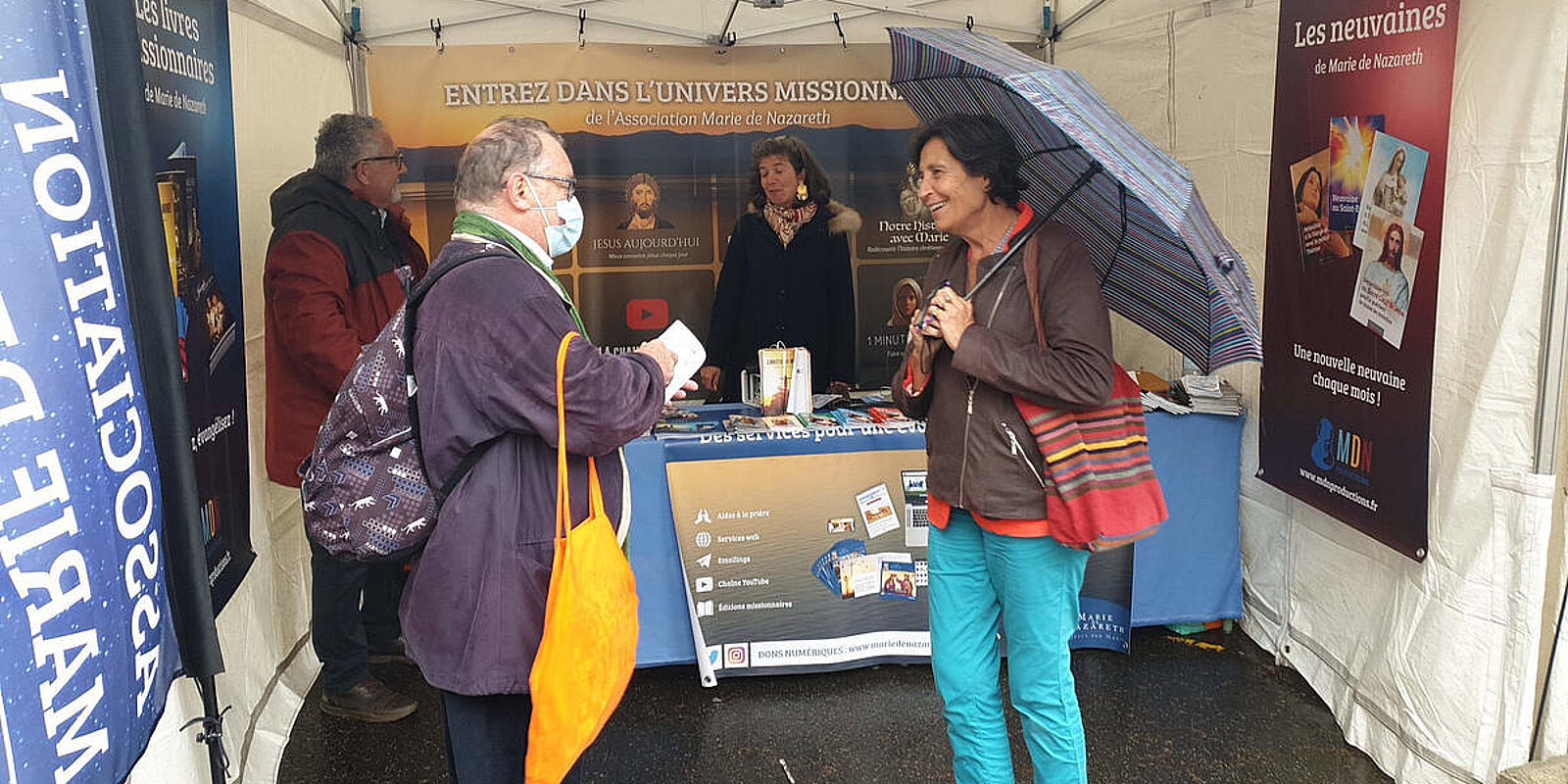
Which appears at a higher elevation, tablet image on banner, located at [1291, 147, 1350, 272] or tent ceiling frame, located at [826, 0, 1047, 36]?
tent ceiling frame, located at [826, 0, 1047, 36]

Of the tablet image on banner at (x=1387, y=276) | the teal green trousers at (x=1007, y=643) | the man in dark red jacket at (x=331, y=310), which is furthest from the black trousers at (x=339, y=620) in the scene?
the tablet image on banner at (x=1387, y=276)

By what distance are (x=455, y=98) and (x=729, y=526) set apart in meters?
2.52

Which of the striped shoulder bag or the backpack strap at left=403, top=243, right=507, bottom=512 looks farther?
the striped shoulder bag

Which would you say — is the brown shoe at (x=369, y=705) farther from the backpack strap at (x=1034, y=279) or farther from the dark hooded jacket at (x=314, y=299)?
the backpack strap at (x=1034, y=279)

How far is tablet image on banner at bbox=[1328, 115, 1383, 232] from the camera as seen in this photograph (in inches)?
119

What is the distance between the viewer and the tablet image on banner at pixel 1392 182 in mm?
2850

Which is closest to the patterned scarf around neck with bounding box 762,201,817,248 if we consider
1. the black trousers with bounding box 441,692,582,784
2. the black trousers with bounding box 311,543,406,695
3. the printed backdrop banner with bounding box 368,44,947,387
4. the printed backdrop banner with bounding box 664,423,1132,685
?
the printed backdrop banner with bounding box 368,44,947,387

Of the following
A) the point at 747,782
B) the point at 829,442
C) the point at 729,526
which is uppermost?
the point at 829,442

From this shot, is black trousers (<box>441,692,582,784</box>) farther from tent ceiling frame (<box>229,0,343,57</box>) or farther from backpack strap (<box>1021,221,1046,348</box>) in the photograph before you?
tent ceiling frame (<box>229,0,343,57</box>)

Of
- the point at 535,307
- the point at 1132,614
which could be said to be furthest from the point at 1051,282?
the point at 1132,614

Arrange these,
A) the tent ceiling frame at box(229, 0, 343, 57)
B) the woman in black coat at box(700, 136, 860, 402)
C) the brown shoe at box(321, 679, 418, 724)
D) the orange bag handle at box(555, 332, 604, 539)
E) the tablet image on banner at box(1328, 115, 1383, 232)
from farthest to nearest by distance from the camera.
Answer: the woman in black coat at box(700, 136, 860, 402), the brown shoe at box(321, 679, 418, 724), the tent ceiling frame at box(229, 0, 343, 57), the tablet image on banner at box(1328, 115, 1383, 232), the orange bag handle at box(555, 332, 604, 539)

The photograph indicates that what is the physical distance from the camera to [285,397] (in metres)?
3.36

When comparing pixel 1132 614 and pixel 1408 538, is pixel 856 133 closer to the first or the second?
pixel 1132 614

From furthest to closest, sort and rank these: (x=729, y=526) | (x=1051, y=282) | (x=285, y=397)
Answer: (x=729, y=526)
(x=285, y=397)
(x=1051, y=282)
